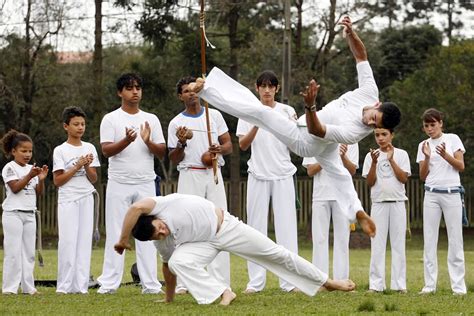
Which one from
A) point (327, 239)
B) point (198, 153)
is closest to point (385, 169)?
point (327, 239)

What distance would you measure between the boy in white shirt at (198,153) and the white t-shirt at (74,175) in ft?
3.79

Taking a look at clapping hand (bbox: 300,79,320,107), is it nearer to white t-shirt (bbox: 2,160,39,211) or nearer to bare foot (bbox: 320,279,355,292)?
bare foot (bbox: 320,279,355,292)

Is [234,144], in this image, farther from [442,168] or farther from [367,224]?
[367,224]

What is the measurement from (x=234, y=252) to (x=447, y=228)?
11.9 ft

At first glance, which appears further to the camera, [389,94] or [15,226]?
[389,94]

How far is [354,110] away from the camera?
12.2 meters

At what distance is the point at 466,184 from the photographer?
3653 cm

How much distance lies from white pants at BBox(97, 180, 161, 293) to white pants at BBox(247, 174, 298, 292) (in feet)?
4.42

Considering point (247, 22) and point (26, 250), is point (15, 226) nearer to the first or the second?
point (26, 250)

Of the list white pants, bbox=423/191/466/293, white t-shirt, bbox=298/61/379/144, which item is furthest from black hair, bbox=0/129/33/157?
white pants, bbox=423/191/466/293

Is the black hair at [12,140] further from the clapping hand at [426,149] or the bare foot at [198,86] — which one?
the clapping hand at [426,149]

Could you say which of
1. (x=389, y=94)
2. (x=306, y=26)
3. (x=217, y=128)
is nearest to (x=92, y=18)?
(x=306, y=26)

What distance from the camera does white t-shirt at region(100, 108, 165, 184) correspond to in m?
13.7

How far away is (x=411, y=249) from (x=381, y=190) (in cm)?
1901
